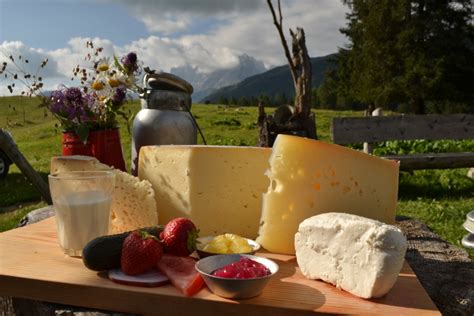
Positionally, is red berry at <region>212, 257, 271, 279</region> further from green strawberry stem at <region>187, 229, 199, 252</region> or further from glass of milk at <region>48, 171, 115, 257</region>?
glass of milk at <region>48, 171, 115, 257</region>

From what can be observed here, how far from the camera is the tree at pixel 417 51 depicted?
26.5 meters

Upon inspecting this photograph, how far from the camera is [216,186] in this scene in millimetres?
2248

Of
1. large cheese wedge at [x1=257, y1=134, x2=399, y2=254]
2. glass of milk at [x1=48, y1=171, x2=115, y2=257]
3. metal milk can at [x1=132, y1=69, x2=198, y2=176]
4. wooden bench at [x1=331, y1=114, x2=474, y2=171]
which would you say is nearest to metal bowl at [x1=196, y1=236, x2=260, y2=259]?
large cheese wedge at [x1=257, y1=134, x2=399, y2=254]

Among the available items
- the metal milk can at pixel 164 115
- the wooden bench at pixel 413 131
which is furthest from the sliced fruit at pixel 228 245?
the wooden bench at pixel 413 131

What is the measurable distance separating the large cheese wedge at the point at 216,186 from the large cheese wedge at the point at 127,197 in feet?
0.45

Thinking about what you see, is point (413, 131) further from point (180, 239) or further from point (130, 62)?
point (180, 239)

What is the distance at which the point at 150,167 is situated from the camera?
2381 millimetres

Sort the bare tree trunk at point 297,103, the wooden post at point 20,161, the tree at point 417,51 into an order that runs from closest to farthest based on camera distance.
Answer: the bare tree trunk at point 297,103 < the wooden post at point 20,161 < the tree at point 417,51

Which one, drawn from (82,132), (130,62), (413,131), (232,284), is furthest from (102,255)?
(413,131)

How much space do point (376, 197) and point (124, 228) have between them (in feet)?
3.81

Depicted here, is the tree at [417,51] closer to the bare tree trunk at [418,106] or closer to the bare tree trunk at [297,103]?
the bare tree trunk at [418,106]

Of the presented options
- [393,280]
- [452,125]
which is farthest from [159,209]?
[452,125]

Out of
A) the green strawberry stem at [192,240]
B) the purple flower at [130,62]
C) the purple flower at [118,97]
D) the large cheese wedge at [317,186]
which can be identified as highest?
the purple flower at [130,62]

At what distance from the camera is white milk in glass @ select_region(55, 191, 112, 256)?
194cm
